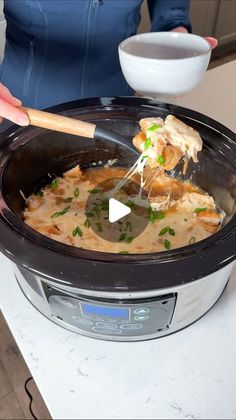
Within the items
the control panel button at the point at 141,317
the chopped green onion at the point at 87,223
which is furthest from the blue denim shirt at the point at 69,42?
the control panel button at the point at 141,317

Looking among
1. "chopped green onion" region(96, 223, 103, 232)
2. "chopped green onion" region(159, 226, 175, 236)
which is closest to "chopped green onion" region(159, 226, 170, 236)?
"chopped green onion" region(159, 226, 175, 236)

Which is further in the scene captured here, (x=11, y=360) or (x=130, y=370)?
(x=11, y=360)

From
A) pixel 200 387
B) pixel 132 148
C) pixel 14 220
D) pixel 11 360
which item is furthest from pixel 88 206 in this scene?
Result: pixel 11 360

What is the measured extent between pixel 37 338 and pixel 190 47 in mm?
635

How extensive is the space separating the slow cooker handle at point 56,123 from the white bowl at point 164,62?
0.16 meters

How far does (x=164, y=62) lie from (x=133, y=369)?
532 mm

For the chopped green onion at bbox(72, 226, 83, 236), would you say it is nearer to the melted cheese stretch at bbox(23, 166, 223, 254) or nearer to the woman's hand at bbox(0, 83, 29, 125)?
the melted cheese stretch at bbox(23, 166, 223, 254)

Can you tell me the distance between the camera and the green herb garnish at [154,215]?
918mm

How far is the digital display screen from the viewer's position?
2.18 feet

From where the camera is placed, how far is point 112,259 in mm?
629

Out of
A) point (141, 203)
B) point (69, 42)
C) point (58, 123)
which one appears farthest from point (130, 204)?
point (69, 42)

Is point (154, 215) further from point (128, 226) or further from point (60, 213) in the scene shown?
point (60, 213)

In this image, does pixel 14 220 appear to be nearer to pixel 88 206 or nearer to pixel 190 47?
pixel 88 206

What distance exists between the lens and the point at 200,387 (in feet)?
2.27
